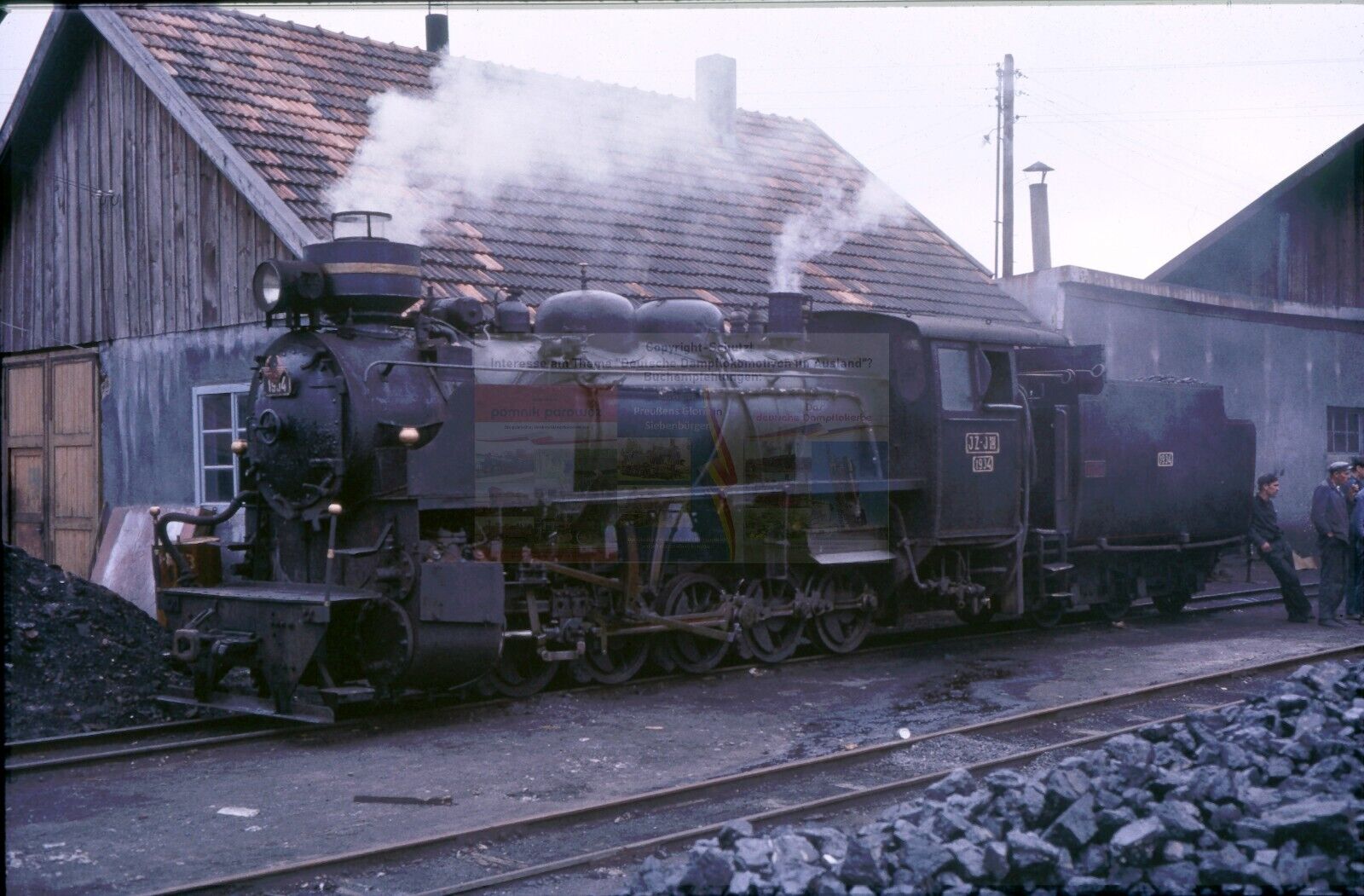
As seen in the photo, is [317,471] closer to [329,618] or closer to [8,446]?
[329,618]

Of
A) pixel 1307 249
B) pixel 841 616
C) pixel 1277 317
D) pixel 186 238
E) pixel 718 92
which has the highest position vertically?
pixel 718 92

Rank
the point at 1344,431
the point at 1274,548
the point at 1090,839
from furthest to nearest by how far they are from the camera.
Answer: the point at 1344,431 → the point at 1274,548 → the point at 1090,839

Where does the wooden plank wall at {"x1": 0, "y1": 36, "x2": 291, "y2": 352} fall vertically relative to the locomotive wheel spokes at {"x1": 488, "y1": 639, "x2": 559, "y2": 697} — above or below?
above

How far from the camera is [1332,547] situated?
12.3 m

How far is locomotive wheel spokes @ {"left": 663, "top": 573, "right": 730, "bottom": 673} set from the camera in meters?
9.30

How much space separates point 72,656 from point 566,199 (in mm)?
6949

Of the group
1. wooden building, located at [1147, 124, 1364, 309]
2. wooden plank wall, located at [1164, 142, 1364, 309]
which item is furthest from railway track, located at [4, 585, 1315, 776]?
wooden plank wall, located at [1164, 142, 1364, 309]

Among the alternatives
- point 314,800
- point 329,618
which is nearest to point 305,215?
point 329,618

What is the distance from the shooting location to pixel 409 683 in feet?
24.8

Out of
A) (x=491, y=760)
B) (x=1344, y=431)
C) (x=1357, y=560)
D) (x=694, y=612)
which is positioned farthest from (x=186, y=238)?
(x=1344, y=431)

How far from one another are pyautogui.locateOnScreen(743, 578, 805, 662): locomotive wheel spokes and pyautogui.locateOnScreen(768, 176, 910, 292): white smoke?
16.1ft

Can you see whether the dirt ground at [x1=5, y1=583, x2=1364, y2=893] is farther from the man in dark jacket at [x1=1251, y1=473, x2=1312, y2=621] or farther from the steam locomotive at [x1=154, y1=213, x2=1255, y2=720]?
the man in dark jacket at [x1=1251, y1=473, x2=1312, y2=621]

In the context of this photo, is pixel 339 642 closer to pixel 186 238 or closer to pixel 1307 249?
pixel 186 238

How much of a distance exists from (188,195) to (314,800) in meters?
7.32
